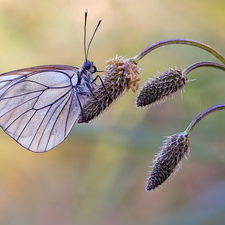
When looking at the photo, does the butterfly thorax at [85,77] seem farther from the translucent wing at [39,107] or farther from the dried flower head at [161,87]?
the dried flower head at [161,87]

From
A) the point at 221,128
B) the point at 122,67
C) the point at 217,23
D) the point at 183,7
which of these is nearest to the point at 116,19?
the point at 183,7

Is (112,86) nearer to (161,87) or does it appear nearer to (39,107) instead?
(161,87)

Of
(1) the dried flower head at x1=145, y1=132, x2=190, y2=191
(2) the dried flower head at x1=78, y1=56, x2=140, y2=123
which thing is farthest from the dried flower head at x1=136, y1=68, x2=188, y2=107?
(1) the dried flower head at x1=145, y1=132, x2=190, y2=191

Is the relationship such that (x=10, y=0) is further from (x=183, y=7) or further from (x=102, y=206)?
(x=102, y=206)

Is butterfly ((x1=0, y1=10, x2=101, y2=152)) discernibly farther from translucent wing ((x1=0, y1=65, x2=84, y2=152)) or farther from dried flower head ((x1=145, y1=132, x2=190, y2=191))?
dried flower head ((x1=145, y1=132, x2=190, y2=191))

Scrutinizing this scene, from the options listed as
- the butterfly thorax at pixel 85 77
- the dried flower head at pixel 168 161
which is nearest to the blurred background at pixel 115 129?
the butterfly thorax at pixel 85 77

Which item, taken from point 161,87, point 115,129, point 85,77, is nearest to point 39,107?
point 85,77
